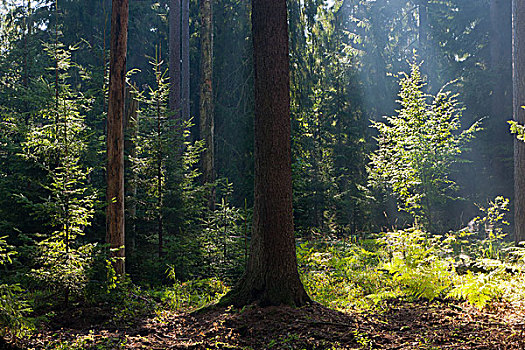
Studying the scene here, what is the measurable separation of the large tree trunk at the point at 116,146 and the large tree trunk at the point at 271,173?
2955mm

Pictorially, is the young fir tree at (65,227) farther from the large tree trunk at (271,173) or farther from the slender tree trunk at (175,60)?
the slender tree trunk at (175,60)

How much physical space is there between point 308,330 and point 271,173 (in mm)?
2075

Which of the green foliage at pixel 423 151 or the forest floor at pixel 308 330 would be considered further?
the green foliage at pixel 423 151

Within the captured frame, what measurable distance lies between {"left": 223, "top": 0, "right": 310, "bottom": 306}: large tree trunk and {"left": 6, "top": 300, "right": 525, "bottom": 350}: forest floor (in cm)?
40

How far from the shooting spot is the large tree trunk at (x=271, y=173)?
5.80m

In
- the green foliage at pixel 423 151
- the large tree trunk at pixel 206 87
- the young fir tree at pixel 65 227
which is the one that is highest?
the large tree trunk at pixel 206 87

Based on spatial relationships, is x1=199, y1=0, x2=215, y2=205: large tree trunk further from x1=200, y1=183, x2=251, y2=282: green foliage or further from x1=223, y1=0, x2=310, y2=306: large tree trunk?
x1=223, y1=0, x2=310, y2=306: large tree trunk

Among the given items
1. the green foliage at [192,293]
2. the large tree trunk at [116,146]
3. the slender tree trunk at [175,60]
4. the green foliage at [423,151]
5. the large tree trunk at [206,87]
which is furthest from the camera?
the large tree trunk at [206,87]

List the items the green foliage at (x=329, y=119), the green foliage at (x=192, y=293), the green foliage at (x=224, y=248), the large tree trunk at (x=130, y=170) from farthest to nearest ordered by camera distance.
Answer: the green foliage at (x=329, y=119) → the large tree trunk at (x=130, y=170) → the green foliage at (x=224, y=248) → the green foliage at (x=192, y=293)

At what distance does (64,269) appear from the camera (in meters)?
5.76

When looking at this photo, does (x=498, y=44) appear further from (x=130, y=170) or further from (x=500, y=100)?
(x=130, y=170)

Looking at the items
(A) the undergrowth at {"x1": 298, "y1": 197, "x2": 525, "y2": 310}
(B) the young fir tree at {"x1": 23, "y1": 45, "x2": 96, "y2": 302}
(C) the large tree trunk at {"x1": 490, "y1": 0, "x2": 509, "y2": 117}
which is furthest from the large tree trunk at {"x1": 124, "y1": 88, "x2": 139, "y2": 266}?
(C) the large tree trunk at {"x1": 490, "y1": 0, "x2": 509, "y2": 117}

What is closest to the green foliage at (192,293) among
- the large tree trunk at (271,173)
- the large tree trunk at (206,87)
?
the large tree trunk at (271,173)

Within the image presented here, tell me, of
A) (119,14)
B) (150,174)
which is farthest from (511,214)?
(119,14)
